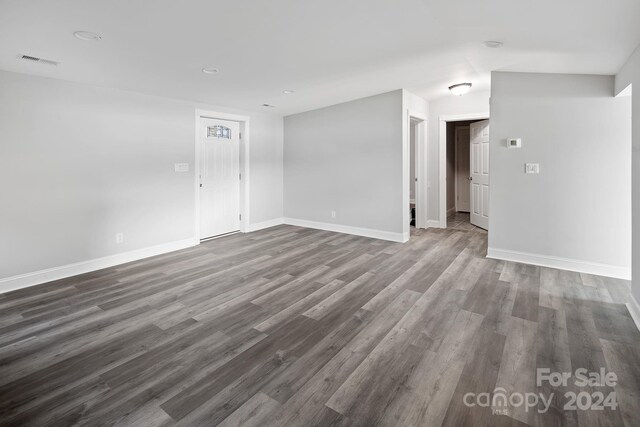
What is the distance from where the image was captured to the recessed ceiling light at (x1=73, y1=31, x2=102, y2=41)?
2.54 m

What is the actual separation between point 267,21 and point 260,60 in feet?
3.06

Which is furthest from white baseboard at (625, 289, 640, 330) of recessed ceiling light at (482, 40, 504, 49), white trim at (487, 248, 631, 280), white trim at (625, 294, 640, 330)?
recessed ceiling light at (482, 40, 504, 49)

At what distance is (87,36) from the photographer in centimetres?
260

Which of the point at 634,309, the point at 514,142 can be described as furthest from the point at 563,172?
the point at 634,309

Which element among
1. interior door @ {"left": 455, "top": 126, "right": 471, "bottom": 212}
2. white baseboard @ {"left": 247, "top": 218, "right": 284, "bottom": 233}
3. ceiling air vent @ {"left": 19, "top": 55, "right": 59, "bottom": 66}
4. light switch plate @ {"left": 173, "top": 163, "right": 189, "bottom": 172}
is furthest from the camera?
interior door @ {"left": 455, "top": 126, "right": 471, "bottom": 212}

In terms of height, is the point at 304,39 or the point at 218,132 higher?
the point at 304,39

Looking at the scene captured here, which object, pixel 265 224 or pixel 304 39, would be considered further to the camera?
pixel 265 224

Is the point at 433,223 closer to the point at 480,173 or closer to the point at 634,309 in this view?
the point at 480,173

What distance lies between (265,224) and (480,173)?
453 cm

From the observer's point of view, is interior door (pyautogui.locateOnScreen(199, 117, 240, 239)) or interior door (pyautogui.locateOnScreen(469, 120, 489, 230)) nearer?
interior door (pyautogui.locateOnScreen(199, 117, 240, 239))

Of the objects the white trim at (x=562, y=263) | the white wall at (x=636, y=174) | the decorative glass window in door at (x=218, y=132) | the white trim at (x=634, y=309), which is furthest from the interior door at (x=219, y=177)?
the white trim at (x=634, y=309)

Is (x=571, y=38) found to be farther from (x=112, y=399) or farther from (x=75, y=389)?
(x=75, y=389)

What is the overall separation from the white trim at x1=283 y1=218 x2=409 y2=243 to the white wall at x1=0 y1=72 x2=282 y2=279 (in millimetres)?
2323

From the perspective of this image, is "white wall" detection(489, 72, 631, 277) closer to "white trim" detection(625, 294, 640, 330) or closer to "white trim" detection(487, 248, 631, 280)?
"white trim" detection(487, 248, 631, 280)
